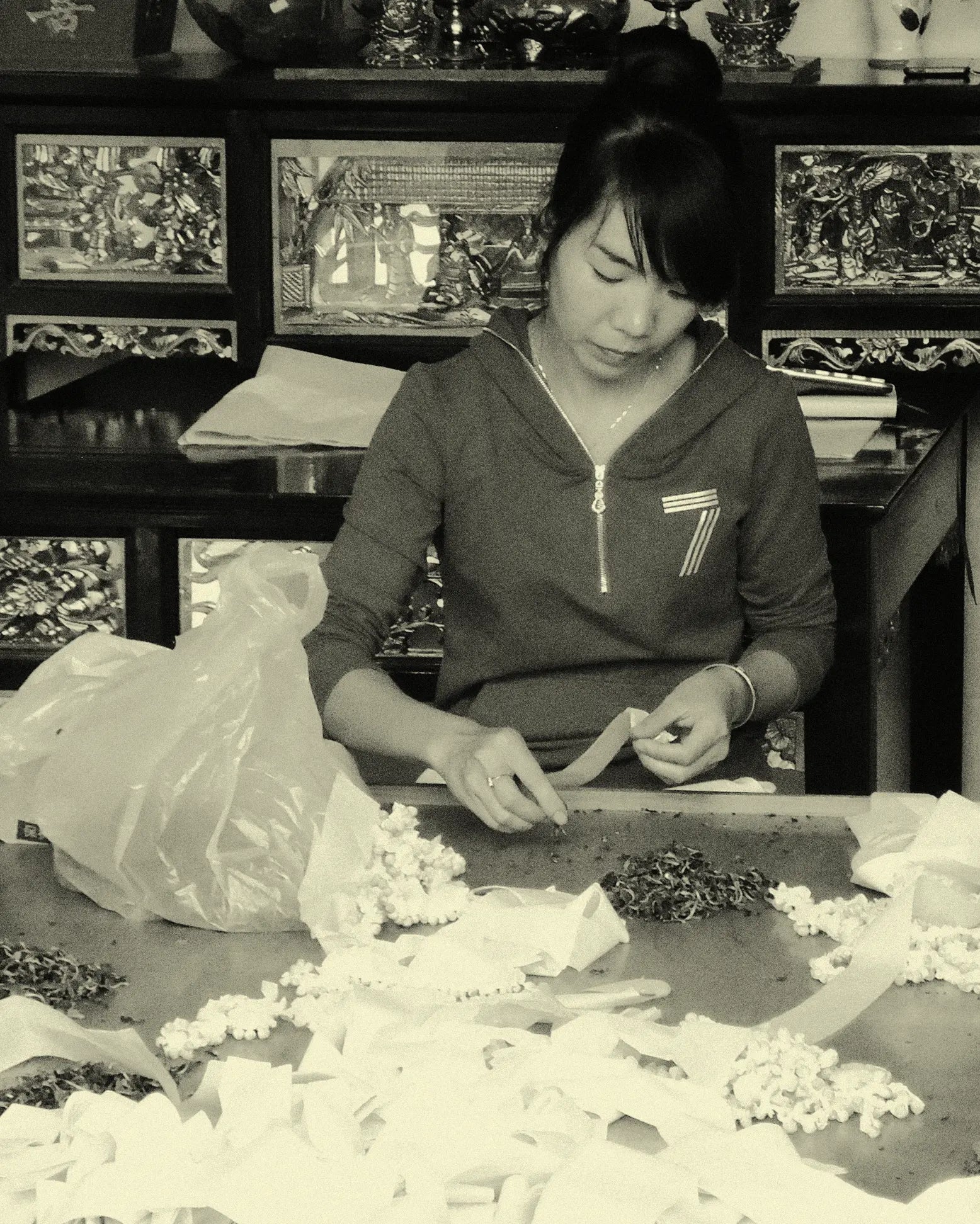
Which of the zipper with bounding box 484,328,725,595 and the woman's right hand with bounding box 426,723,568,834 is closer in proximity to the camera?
the woman's right hand with bounding box 426,723,568,834

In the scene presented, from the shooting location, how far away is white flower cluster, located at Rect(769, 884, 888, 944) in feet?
3.68

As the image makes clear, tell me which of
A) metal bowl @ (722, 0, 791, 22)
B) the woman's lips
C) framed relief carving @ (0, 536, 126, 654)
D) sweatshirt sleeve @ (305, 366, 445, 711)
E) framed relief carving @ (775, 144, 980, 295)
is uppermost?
metal bowl @ (722, 0, 791, 22)

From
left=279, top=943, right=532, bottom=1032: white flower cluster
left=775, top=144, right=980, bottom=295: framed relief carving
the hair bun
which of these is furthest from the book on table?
left=279, top=943, right=532, bottom=1032: white flower cluster

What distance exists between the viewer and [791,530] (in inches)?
69.1

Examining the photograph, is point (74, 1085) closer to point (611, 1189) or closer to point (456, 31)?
point (611, 1189)

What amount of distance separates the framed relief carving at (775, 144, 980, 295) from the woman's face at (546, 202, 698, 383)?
826 mm

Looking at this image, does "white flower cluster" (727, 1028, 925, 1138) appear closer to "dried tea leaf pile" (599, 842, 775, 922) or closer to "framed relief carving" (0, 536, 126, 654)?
"dried tea leaf pile" (599, 842, 775, 922)

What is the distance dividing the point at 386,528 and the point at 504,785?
494 mm

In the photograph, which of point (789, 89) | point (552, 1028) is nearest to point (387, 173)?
point (789, 89)

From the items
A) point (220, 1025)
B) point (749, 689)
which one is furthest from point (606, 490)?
point (220, 1025)

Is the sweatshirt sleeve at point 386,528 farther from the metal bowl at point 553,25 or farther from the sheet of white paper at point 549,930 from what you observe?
the metal bowl at point 553,25

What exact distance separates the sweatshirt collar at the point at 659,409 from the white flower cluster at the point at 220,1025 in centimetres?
81

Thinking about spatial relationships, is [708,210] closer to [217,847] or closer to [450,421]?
[450,421]

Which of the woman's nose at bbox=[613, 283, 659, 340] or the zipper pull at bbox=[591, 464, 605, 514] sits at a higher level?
the woman's nose at bbox=[613, 283, 659, 340]
